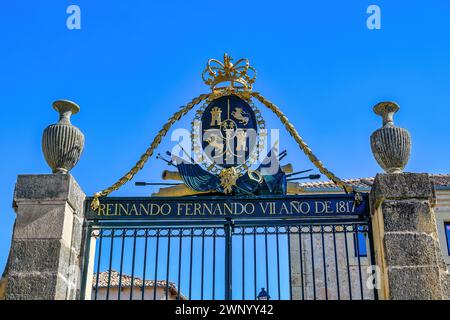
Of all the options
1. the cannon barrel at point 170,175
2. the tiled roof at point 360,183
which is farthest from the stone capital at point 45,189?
the tiled roof at point 360,183

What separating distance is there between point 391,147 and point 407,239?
1.23 m

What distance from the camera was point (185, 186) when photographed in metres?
9.05

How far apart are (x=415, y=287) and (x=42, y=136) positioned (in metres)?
5.10

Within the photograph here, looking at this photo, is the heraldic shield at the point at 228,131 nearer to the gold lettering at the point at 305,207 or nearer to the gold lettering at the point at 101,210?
the gold lettering at the point at 305,207

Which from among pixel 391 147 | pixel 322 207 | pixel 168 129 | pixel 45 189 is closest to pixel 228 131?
pixel 168 129

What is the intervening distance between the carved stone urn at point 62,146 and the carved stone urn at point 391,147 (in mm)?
3911

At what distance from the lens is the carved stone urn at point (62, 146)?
8617mm

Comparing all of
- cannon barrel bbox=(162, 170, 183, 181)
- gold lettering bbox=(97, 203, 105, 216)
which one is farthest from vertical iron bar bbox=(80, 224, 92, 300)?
cannon barrel bbox=(162, 170, 183, 181)

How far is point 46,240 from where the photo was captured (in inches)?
318

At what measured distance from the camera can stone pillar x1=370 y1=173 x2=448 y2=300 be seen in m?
7.73

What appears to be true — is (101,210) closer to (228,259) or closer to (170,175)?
(170,175)
